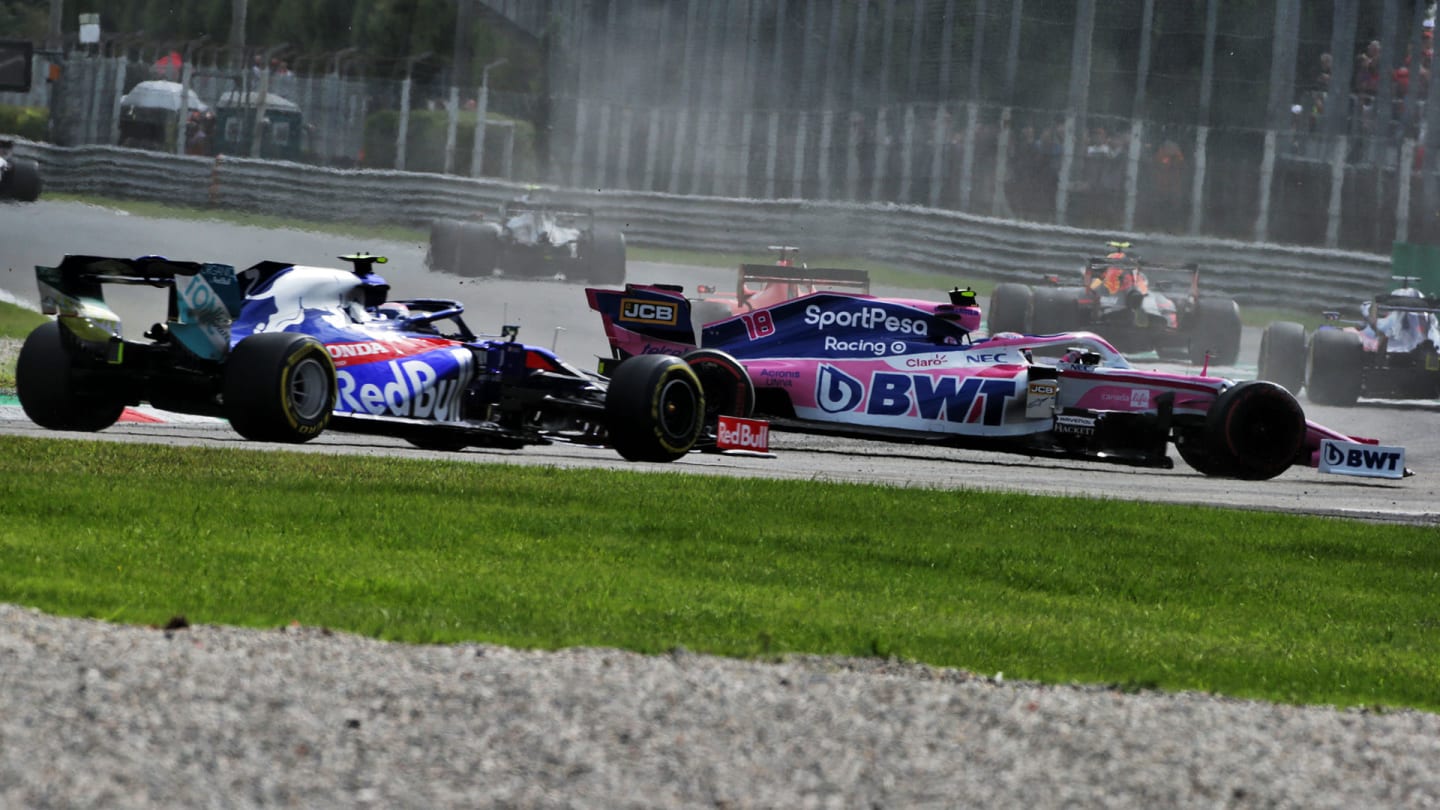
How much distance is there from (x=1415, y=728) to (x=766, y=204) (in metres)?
26.1

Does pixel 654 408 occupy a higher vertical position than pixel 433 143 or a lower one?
lower

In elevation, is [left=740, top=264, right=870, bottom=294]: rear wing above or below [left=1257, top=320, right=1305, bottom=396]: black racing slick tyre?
above

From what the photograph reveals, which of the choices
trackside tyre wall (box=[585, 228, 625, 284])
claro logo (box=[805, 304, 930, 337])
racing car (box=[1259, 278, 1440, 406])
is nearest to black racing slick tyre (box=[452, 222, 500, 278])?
trackside tyre wall (box=[585, 228, 625, 284])

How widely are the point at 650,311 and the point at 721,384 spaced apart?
922mm

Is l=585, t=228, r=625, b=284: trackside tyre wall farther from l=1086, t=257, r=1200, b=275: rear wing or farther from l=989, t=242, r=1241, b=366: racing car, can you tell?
l=1086, t=257, r=1200, b=275: rear wing

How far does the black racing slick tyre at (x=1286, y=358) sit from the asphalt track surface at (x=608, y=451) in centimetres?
40

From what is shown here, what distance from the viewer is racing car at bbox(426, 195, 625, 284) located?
2733cm

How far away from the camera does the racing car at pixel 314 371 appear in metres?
10.9

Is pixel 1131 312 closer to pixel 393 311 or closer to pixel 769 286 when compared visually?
pixel 769 286

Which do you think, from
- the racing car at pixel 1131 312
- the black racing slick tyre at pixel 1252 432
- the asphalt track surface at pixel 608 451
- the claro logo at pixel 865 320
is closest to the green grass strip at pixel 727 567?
the asphalt track surface at pixel 608 451

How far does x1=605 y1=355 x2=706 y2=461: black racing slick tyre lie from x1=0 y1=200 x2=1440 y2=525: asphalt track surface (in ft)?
0.60

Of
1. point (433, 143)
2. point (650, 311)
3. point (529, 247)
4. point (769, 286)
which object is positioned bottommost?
point (650, 311)

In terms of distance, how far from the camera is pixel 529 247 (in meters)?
27.4

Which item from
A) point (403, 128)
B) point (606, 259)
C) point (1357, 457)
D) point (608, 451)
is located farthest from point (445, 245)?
point (1357, 457)
